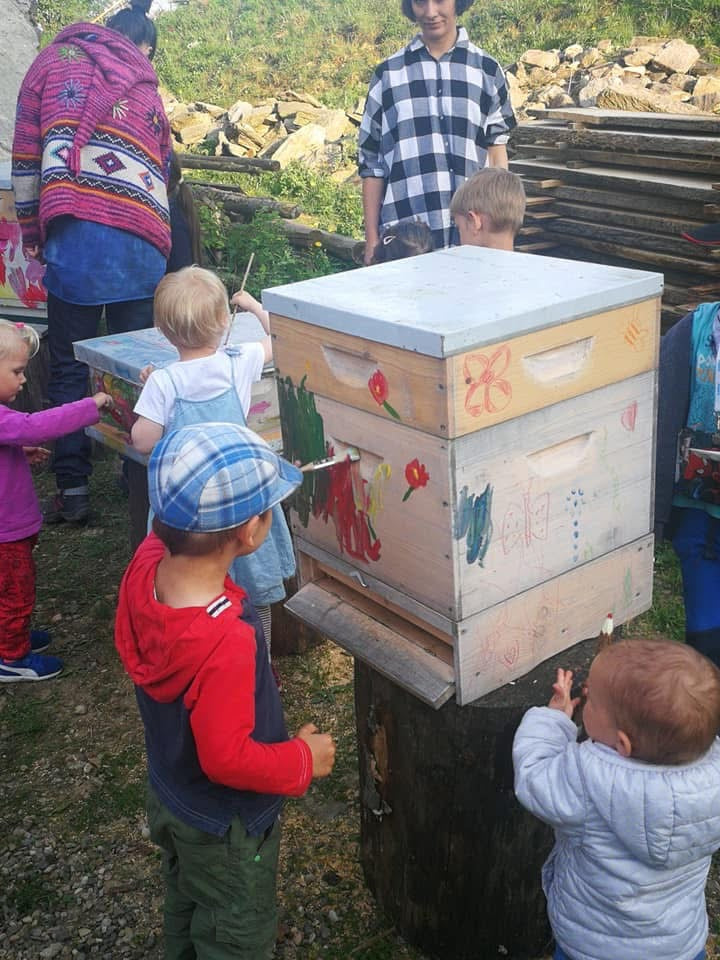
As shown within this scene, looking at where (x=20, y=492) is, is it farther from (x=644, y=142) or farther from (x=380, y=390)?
(x=644, y=142)

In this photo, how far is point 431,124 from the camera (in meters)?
4.36

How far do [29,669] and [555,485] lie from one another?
106 inches

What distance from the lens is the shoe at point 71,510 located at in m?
5.10

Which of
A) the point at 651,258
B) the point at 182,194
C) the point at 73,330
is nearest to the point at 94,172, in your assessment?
the point at 73,330

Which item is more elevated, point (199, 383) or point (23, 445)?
point (199, 383)

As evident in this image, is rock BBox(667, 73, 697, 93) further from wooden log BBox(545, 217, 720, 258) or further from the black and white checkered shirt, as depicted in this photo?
the black and white checkered shirt

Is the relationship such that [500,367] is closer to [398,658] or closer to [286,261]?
[398,658]

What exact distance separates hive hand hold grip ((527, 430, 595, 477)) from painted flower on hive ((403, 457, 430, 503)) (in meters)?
0.24

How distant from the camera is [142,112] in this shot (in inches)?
171

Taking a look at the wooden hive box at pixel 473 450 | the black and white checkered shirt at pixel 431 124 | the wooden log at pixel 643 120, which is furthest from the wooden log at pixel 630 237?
the wooden hive box at pixel 473 450

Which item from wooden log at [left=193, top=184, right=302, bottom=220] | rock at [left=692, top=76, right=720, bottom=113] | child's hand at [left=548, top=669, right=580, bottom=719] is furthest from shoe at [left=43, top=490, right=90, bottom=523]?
rock at [left=692, top=76, right=720, bottom=113]

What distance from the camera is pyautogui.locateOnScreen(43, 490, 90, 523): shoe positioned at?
510cm

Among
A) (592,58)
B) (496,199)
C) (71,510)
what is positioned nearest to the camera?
(496,199)

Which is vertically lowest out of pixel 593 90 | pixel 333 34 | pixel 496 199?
pixel 496 199
